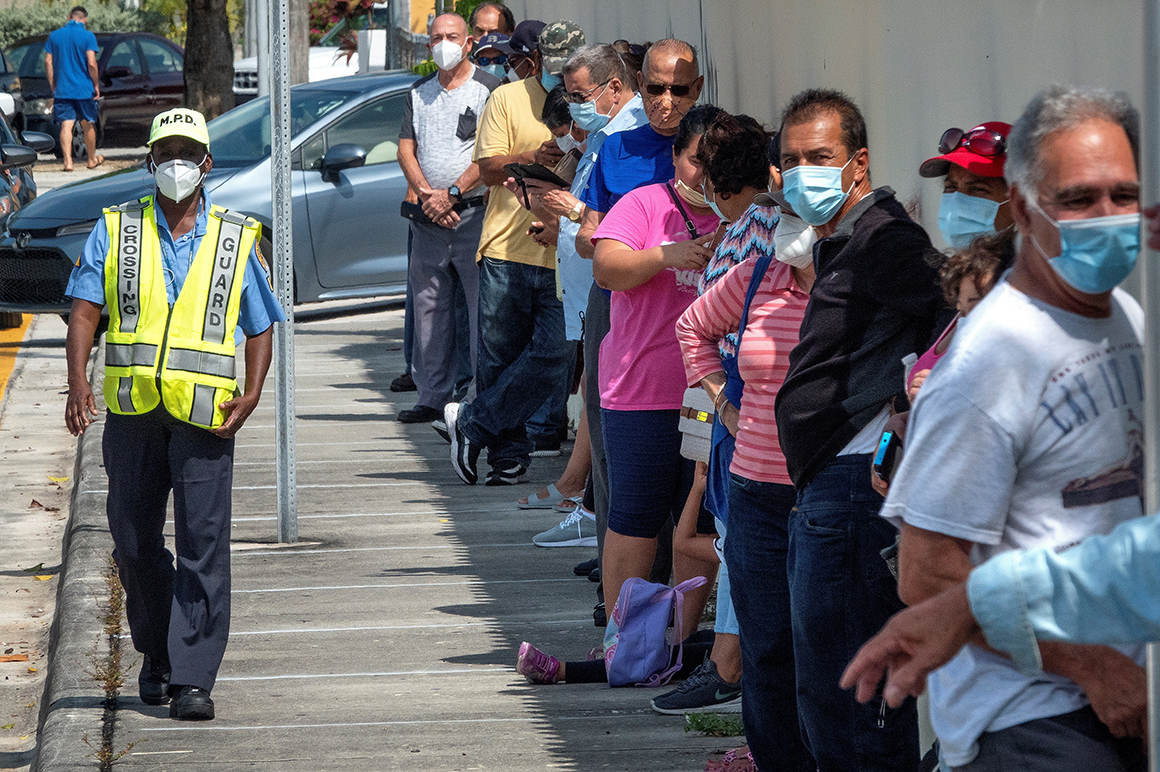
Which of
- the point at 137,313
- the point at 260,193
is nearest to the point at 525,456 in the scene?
the point at 137,313

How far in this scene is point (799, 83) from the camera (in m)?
5.52

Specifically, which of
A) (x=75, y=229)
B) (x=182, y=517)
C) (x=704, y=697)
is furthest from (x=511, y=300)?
(x=75, y=229)

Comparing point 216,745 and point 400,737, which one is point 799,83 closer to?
point 400,737

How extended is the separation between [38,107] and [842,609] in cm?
2750

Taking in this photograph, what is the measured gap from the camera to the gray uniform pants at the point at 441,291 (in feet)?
31.9

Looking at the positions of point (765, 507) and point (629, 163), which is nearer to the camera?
point (765, 507)

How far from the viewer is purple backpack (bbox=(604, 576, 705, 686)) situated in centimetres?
545

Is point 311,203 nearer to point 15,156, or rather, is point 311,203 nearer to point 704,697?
point 15,156

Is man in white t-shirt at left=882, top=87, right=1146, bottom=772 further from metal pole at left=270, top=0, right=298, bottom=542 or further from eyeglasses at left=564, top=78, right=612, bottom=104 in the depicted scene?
metal pole at left=270, top=0, right=298, bottom=542

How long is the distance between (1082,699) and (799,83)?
11.4 ft

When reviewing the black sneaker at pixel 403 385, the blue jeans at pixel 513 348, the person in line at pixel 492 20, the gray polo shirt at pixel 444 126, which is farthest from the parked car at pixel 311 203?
the blue jeans at pixel 513 348

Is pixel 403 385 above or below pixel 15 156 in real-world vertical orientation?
below

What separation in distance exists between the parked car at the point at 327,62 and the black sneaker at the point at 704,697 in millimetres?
18567

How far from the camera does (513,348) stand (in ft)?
28.3
